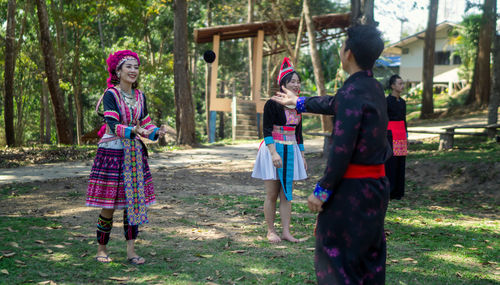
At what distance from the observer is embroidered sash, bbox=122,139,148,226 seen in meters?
4.45

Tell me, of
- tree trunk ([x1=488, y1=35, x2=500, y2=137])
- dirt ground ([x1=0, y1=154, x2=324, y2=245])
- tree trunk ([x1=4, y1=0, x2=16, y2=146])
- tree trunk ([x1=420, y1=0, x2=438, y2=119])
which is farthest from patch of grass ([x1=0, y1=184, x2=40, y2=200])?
tree trunk ([x1=420, y1=0, x2=438, y2=119])

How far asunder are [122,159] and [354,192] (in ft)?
8.04

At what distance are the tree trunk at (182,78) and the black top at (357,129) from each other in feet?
45.1

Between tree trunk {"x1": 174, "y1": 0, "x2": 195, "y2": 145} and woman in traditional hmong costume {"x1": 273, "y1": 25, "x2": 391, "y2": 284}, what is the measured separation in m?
13.7

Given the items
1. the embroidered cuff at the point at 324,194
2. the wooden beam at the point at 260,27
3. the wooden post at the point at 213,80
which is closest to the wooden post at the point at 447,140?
the wooden beam at the point at 260,27

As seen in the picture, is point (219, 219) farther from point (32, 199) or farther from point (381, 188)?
point (381, 188)

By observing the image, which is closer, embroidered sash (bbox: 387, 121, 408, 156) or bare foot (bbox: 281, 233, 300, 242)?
bare foot (bbox: 281, 233, 300, 242)

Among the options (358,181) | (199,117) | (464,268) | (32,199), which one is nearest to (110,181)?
(358,181)

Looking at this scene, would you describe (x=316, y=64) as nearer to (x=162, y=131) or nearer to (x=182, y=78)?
(x=182, y=78)

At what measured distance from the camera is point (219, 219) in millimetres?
6637

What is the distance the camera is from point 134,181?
4.49m

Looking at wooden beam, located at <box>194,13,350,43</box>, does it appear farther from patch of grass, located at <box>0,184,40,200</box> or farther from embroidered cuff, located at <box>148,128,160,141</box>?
embroidered cuff, located at <box>148,128,160,141</box>

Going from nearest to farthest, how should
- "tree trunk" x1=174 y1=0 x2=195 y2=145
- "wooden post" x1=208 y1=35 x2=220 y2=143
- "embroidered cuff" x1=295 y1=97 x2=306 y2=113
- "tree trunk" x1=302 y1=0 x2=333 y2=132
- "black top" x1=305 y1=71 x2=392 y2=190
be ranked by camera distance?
"black top" x1=305 y1=71 x2=392 y2=190 → "embroidered cuff" x1=295 y1=97 x2=306 y2=113 → "tree trunk" x1=174 y1=0 x2=195 y2=145 → "tree trunk" x1=302 y1=0 x2=333 y2=132 → "wooden post" x1=208 y1=35 x2=220 y2=143

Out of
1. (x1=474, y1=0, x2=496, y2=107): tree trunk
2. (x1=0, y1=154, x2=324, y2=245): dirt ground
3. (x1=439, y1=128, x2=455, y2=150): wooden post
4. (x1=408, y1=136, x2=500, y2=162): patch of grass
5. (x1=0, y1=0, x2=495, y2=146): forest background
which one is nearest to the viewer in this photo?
(x1=0, y1=154, x2=324, y2=245): dirt ground
